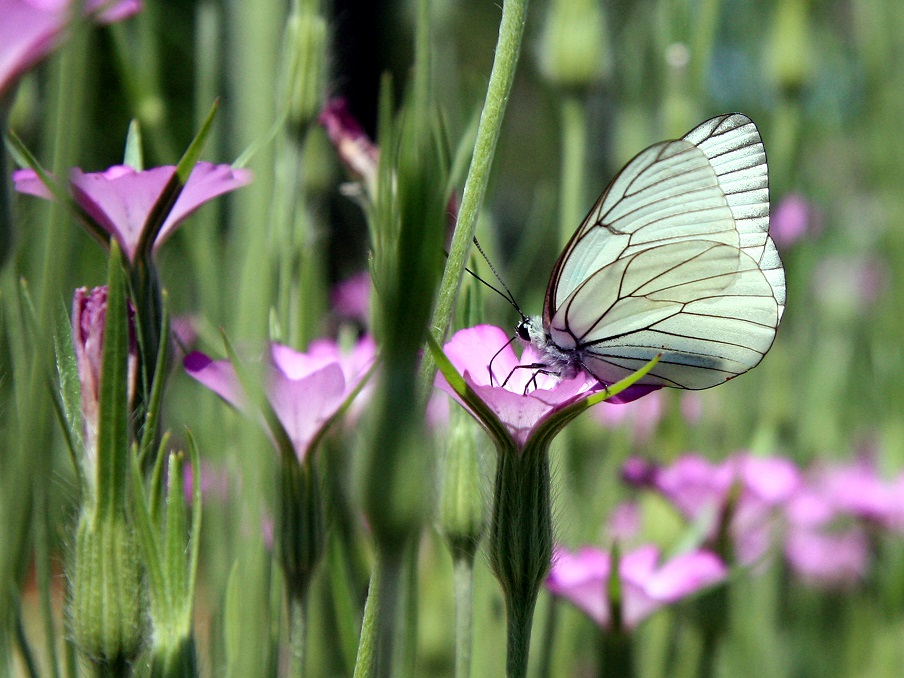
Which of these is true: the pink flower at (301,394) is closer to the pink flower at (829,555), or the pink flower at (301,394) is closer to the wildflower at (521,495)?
the wildflower at (521,495)

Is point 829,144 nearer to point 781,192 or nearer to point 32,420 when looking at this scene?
point 781,192

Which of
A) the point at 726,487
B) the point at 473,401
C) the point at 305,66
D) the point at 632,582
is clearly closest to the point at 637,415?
the point at 726,487

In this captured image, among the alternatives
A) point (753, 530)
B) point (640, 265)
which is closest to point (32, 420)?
point (640, 265)

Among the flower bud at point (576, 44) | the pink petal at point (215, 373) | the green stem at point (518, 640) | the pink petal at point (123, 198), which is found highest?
the flower bud at point (576, 44)

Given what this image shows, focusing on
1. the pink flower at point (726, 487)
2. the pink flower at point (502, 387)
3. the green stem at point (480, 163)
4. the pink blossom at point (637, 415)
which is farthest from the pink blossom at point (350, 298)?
the green stem at point (480, 163)

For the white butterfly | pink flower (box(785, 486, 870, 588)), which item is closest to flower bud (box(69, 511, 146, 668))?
the white butterfly

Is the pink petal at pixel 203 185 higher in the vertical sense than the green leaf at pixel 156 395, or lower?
higher
